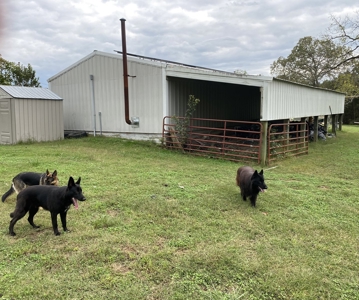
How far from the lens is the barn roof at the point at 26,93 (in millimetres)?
10965

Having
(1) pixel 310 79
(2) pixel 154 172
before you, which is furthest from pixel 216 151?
(1) pixel 310 79

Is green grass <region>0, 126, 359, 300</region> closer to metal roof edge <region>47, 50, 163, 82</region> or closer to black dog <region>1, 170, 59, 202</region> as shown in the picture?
black dog <region>1, 170, 59, 202</region>

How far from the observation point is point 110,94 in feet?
39.5

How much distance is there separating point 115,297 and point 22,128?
1052 cm

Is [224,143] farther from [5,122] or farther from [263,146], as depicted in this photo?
→ [5,122]

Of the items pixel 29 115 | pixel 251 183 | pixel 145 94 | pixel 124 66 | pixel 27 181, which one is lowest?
pixel 251 183

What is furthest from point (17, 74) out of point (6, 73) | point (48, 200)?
point (48, 200)

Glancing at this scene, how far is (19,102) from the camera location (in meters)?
10.9

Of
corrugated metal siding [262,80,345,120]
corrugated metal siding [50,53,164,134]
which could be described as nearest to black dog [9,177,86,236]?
corrugated metal siding [262,80,345,120]

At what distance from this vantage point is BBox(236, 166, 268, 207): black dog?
13.9 ft

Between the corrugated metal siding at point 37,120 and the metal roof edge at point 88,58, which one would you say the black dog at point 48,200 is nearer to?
the metal roof edge at point 88,58

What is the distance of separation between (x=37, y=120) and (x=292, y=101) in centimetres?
968

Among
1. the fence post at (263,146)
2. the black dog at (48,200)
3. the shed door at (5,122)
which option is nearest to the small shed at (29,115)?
the shed door at (5,122)

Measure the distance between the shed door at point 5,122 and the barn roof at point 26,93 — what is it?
0.41 metres
